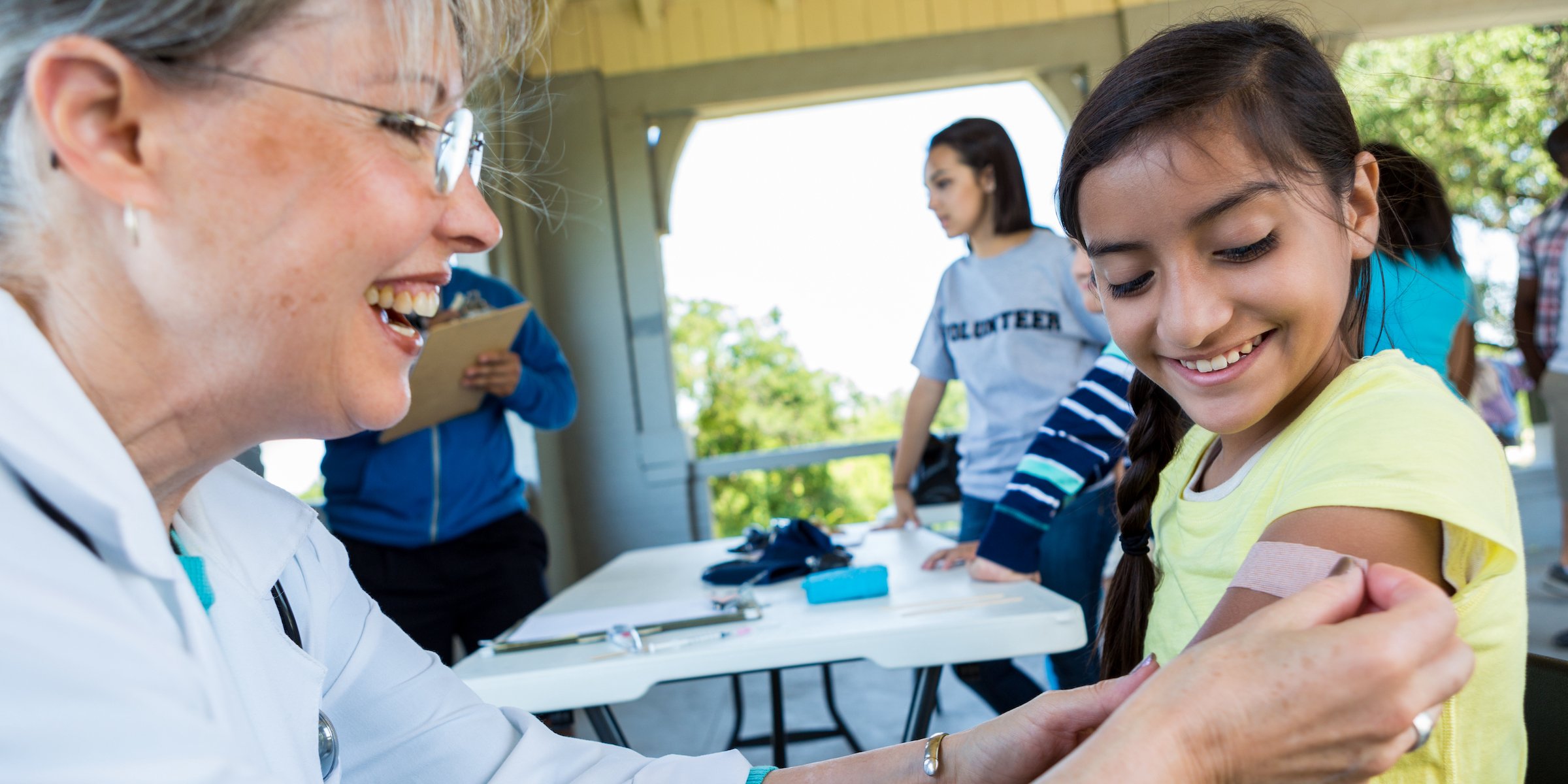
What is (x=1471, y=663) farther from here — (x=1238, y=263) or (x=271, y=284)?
(x=271, y=284)

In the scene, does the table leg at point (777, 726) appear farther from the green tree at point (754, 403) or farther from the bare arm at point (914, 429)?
the green tree at point (754, 403)

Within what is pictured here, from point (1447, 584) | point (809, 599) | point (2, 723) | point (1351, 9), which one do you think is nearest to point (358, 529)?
point (809, 599)

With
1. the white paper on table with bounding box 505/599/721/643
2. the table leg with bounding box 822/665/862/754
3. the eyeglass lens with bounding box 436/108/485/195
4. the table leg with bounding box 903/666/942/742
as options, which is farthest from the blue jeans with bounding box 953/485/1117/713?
the eyeglass lens with bounding box 436/108/485/195

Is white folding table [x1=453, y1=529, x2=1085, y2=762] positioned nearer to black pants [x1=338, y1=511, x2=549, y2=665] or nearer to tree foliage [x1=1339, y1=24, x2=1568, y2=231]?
black pants [x1=338, y1=511, x2=549, y2=665]

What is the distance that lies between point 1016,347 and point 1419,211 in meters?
0.91

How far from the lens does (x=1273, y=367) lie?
3.41 ft

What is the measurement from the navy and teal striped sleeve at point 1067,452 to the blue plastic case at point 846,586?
20 centimetres

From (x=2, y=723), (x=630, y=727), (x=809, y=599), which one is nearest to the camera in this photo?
(x=2, y=723)

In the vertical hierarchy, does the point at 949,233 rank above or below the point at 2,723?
above

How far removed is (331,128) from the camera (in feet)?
2.40

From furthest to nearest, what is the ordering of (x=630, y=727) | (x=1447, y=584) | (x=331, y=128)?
(x=630, y=727) < (x=1447, y=584) < (x=331, y=128)

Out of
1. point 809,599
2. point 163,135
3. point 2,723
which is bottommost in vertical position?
point 809,599

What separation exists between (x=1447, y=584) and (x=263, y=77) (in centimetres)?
95

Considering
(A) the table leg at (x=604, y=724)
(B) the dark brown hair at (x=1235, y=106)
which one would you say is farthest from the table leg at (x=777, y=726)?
(B) the dark brown hair at (x=1235, y=106)
